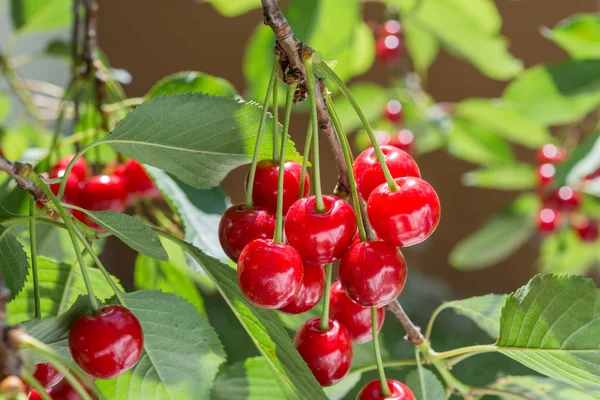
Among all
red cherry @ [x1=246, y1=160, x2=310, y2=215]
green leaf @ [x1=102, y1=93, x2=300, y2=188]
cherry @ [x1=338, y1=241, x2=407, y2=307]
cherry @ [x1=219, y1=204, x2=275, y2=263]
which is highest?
green leaf @ [x1=102, y1=93, x2=300, y2=188]

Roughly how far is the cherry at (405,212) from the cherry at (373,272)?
1 centimetres

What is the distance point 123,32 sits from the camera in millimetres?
3238

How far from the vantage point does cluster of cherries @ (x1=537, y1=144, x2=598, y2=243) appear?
150cm

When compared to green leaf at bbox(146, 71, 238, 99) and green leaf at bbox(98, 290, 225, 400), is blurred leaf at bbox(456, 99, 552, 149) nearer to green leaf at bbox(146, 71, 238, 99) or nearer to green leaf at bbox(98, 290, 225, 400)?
green leaf at bbox(146, 71, 238, 99)

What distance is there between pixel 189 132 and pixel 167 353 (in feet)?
0.63

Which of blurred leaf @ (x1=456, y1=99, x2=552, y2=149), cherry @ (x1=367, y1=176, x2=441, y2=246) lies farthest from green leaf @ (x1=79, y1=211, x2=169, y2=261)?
blurred leaf @ (x1=456, y1=99, x2=552, y2=149)

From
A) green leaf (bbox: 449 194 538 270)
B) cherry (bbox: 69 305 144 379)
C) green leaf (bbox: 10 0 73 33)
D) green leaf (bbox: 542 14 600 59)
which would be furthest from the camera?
green leaf (bbox: 449 194 538 270)

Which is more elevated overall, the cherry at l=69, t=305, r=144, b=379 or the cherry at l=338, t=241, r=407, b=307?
the cherry at l=338, t=241, r=407, b=307

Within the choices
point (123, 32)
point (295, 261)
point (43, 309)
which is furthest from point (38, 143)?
point (123, 32)

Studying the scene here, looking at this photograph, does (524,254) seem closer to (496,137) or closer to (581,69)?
(496,137)

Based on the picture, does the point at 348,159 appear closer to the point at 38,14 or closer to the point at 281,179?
the point at 281,179

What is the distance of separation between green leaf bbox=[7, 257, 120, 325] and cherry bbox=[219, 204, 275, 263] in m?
0.16

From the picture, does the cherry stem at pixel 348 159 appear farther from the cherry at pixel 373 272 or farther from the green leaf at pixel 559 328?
the green leaf at pixel 559 328

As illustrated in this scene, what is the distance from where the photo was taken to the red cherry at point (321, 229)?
49 centimetres
